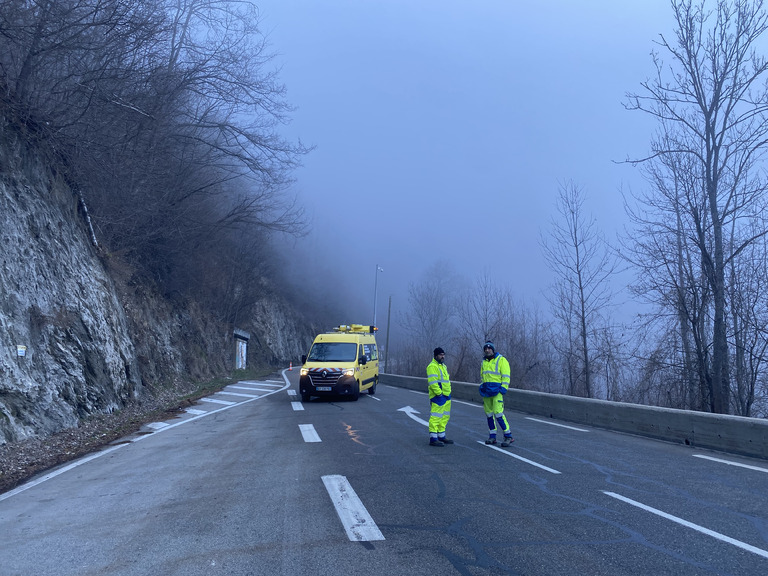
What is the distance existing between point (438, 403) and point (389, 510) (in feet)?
14.1

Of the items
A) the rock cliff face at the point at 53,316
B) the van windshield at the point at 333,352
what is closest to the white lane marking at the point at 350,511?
the rock cliff face at the point at 53,316

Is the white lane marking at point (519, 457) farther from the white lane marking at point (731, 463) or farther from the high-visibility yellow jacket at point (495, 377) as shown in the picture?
the white lane marking at point (731, 463)

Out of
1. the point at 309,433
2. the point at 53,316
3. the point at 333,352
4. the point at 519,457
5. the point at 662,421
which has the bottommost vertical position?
the point at 309,433

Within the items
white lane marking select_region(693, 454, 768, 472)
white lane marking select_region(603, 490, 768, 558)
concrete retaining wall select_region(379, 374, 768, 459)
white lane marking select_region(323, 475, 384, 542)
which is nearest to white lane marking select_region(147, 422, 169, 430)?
white lane marking select_region(323, 475, 384, 542)

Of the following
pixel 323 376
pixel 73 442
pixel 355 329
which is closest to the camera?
pixel 73 442

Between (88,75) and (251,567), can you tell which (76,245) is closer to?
(88,75)

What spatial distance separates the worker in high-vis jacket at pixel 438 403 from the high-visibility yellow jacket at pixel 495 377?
70cm

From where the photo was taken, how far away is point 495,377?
10695 millimetres

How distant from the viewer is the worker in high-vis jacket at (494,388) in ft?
35.0

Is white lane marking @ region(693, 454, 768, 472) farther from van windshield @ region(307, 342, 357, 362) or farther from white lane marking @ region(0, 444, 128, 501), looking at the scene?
van windshield @ region(307, 342, 357, 362)

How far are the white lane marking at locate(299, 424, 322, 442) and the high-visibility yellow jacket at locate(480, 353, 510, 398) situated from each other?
338 centimetres

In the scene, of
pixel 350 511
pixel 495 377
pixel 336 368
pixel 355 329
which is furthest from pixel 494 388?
pixel 355 329

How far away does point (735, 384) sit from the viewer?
17.2 metres

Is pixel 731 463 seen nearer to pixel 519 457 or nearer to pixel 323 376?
pixel 519 457
